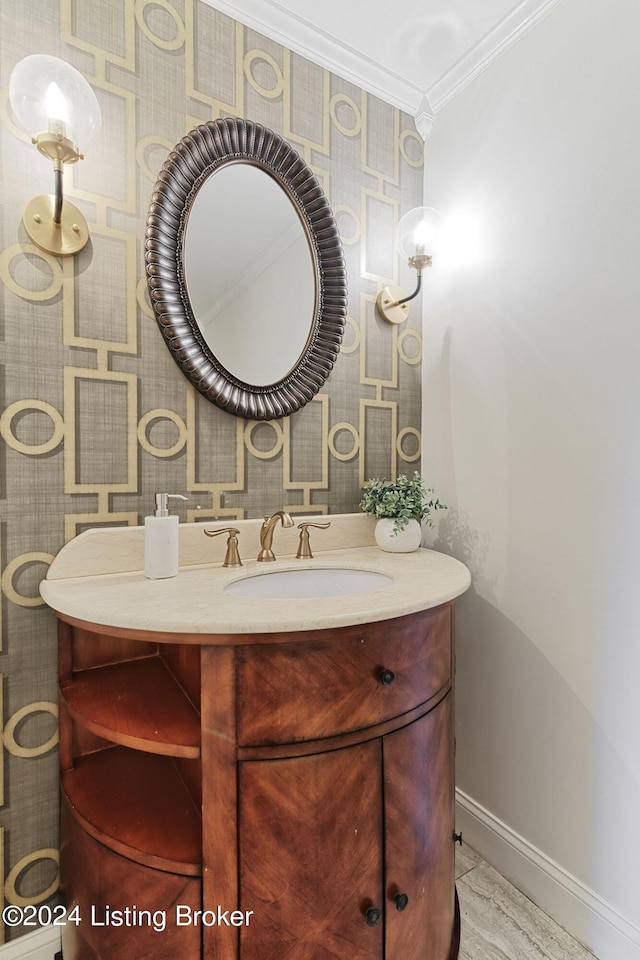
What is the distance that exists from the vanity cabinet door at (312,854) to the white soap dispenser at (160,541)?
48 centimetres

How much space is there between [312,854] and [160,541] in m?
0.69

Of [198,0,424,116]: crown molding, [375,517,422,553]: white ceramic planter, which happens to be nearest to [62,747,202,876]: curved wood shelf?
[375,517,422,553]: white ceramic planter

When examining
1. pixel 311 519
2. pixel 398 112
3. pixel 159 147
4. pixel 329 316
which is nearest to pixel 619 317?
pixel 329 316

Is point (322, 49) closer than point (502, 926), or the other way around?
point (502, 926)

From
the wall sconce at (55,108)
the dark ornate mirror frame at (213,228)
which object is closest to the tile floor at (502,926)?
the dark ornate mirror frame at (213,228)

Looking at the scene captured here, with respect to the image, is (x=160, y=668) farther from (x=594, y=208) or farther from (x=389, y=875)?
(x=594, y=208)

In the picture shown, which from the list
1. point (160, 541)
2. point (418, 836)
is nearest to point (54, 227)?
point (160, 541)

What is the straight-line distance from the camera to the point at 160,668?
3.97ft

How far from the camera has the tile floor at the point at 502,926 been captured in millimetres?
1212

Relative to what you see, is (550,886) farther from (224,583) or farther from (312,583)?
(224,583)

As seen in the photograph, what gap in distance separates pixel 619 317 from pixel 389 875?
135 centimetres

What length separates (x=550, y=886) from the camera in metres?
1.32

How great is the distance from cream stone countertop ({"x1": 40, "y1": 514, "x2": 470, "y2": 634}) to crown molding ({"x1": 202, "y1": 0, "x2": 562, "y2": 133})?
4.77 ft

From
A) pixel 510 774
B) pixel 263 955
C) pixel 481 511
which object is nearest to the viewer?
pixel 263 955
